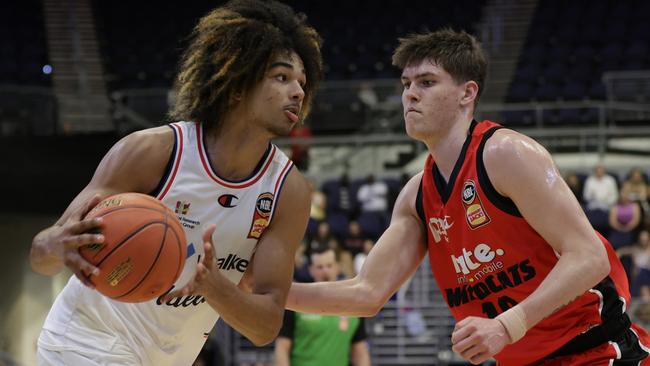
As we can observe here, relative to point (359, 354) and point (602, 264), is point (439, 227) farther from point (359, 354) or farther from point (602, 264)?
point (359, 354)

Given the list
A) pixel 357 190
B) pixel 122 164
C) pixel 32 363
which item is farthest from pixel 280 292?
pixel 32 363

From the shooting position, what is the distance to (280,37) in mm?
3893

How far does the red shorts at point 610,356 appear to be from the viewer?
3.88 m

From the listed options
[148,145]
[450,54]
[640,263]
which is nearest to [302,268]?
[640,263]

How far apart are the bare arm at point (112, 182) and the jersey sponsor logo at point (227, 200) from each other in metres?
0.26

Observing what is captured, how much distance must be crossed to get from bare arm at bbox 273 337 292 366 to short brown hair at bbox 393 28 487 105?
3.68m

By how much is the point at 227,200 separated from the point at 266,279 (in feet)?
1.15

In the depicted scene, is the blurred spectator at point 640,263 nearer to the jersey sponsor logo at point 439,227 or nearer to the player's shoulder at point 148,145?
the jersey sponsor logo at point 439,227

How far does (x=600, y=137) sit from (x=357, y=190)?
3680 mm

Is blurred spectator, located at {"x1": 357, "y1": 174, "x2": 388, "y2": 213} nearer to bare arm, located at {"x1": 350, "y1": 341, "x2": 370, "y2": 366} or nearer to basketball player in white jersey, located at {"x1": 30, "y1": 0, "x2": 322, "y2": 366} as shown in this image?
bare arm, located at {"x1": 350, "y1": 341, "x2": 370, "y2": 366}

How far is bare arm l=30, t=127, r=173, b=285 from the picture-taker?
3.18 meters

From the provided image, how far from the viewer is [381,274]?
14.7 ft

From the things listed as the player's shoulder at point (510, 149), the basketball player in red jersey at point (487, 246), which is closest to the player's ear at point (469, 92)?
the basketball player in red jersey at point (487, 246)

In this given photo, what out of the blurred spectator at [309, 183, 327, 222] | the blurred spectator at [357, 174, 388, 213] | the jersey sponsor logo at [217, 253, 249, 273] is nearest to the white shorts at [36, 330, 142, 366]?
the jersey sponsor logo at [217, 253, 249, 273]
